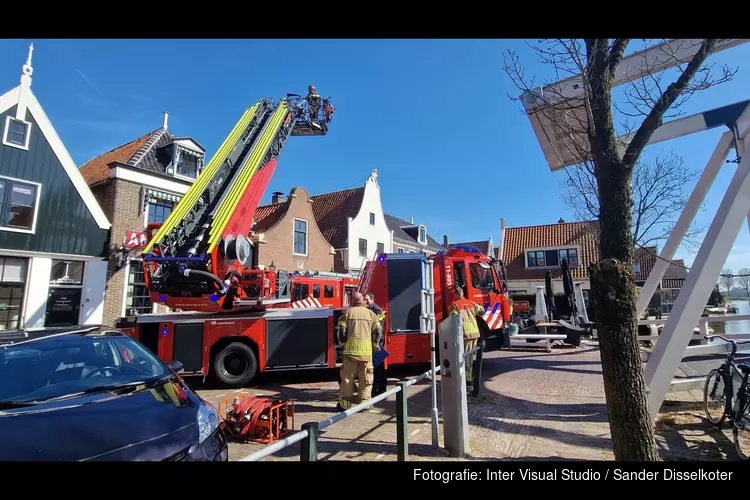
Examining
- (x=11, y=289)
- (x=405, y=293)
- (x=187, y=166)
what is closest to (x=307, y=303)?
(x=405, y=293)

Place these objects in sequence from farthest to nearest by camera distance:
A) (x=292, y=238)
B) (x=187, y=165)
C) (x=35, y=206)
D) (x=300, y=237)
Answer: (x=300, y=237) < (x=292, y=238) < (x=187, y=165) < (x=35, y=206)

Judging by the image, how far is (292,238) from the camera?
840 inches

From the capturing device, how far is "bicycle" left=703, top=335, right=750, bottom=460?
3.94 m

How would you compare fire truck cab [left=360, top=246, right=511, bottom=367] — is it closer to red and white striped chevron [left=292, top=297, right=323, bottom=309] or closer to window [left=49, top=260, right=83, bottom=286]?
red and white striped chevron [left=292, top=297, right=323, bottom=309]

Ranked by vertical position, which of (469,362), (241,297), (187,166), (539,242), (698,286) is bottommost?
(469,362)

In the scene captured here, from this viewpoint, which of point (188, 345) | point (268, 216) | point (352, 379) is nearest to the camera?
point (352, 379)

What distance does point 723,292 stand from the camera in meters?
29.6

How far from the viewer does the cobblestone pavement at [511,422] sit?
13.7 feet

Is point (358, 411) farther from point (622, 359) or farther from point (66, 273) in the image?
point (66, 273)

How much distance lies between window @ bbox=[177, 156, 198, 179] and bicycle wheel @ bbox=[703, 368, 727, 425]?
17.4 meters

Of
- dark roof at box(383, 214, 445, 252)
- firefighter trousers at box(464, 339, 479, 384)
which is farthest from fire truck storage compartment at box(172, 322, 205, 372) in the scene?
dark roof at box(383, 214, 445, 252)

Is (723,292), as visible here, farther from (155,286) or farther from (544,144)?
(155,286)

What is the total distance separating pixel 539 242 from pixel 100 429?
1173 inches

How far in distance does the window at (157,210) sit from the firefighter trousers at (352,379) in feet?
39.5
